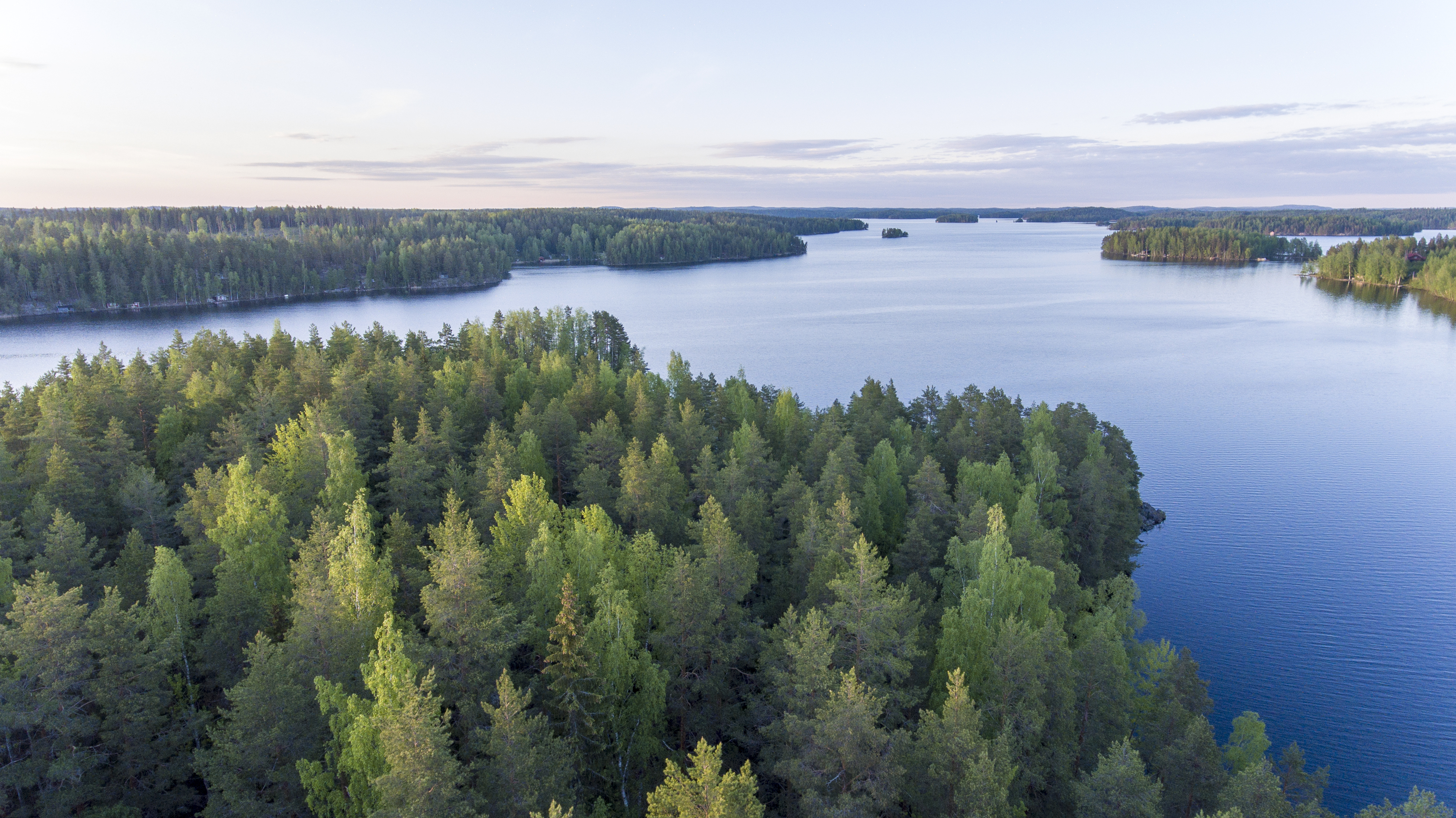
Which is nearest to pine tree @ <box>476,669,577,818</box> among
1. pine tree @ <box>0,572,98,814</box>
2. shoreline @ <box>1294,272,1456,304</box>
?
pine tree @ <box>0,572,98,814</box>

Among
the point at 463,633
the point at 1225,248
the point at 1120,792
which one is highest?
the point at 1225,248

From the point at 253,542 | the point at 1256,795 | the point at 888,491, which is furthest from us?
the point at 888,491

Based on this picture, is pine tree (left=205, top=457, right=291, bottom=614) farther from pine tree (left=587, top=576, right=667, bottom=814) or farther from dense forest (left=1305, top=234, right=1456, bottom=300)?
dense forest (left=1305, top=234, right=1456, bottom=300)

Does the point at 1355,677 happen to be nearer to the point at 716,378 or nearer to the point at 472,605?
the point at 472,605

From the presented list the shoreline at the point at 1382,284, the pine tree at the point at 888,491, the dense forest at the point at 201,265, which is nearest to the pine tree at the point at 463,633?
the pine tree at the point at 888,491

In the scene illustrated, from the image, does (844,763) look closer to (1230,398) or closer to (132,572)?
(132,572)

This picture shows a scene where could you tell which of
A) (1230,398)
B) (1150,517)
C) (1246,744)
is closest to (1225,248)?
(1230,398)

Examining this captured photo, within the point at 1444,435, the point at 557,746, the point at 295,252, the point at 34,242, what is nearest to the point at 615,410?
the point at 557,746
